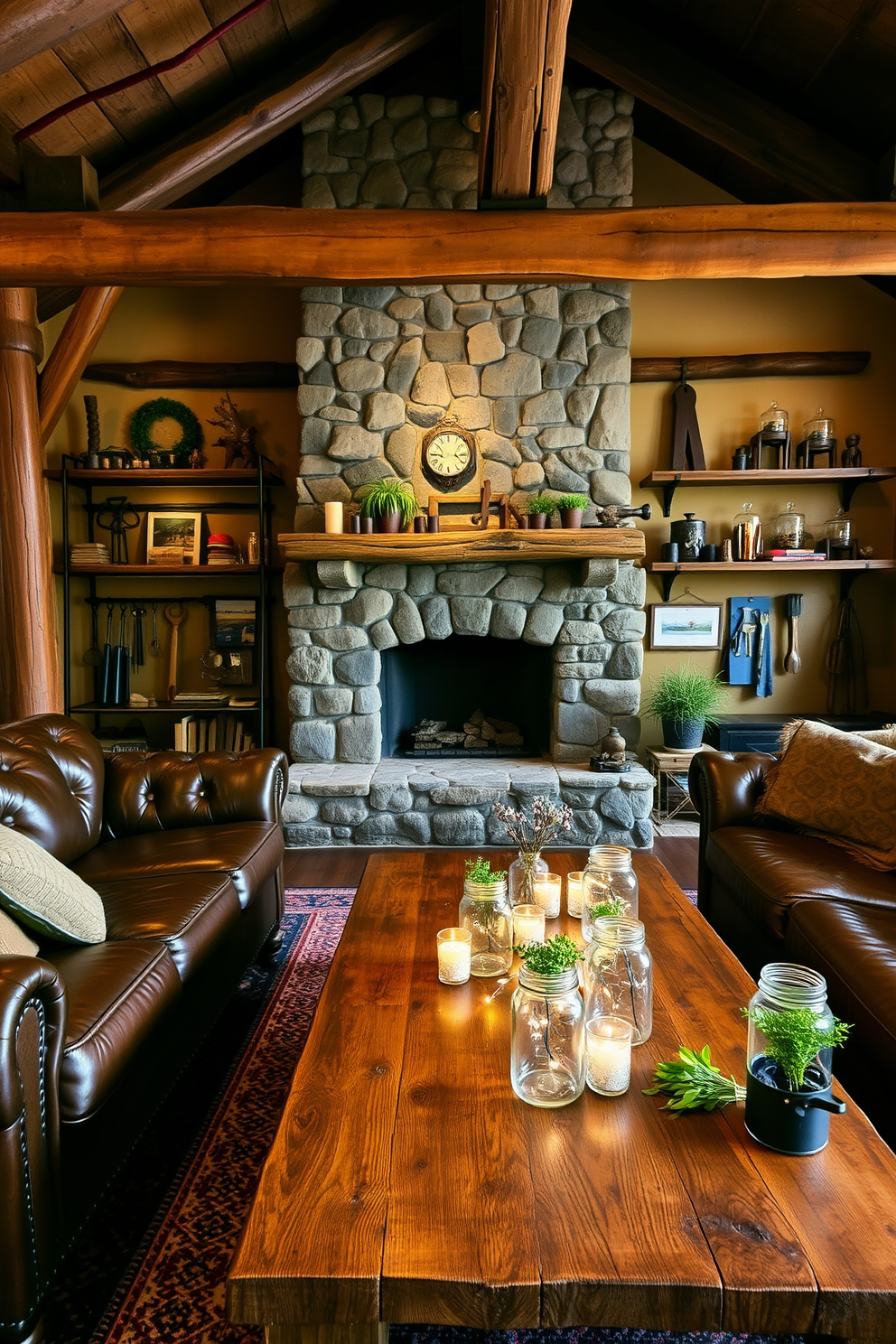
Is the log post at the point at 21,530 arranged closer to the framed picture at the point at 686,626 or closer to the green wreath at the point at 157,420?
the green wreath at the point at 157,420

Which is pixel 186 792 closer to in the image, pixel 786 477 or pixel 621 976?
pixel 621 976

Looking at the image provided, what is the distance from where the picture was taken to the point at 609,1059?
1160 mm

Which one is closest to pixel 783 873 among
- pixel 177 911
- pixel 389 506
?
pixel 177 911

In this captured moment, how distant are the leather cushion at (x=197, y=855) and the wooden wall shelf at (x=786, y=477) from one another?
301 cm

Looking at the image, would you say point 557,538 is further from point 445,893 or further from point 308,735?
point 445,893

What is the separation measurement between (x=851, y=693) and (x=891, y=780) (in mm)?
2453

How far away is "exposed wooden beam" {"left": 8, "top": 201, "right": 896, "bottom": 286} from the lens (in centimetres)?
267

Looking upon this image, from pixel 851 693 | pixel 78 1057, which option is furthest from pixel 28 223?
pixel 851 693

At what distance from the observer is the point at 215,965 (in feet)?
6.49

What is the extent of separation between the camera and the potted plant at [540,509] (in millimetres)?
3764

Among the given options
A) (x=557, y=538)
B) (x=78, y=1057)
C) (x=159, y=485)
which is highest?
(x=159, y=485)

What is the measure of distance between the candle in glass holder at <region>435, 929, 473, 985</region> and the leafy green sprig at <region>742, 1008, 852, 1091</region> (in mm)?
596

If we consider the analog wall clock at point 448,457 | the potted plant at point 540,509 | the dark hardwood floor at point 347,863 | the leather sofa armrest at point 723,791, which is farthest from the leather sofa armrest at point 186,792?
the analog wall clock at point 448,457

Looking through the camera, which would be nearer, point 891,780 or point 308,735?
point 891,780
